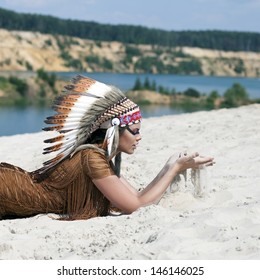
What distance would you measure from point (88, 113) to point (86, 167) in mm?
372

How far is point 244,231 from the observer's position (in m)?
3.95

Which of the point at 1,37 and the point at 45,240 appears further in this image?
the point at 1,37

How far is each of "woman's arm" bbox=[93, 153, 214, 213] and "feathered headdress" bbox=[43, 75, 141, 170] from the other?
244mm

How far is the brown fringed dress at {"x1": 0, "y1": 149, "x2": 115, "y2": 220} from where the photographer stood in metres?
4.89

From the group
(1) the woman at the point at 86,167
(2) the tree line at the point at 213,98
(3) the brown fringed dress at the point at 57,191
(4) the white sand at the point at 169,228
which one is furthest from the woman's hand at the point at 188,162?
(2) the tree line at the point at 213,98

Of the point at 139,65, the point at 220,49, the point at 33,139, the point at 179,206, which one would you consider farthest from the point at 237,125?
the point at 220,49

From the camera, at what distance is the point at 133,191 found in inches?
196

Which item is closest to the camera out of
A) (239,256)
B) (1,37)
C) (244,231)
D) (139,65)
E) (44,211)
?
(239,256)

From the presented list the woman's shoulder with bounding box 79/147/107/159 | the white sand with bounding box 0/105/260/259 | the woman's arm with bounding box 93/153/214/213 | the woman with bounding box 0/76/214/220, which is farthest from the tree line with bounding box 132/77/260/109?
the woman's shoulder with bounding box 79/147/107/159

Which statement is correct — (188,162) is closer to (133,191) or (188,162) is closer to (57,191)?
(133,191)

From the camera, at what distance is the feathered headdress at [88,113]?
487 centimetres

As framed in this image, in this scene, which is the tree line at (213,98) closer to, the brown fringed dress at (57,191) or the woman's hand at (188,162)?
the woman's hand at (188,162)

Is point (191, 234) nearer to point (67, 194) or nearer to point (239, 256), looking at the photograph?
point (239, 256)
